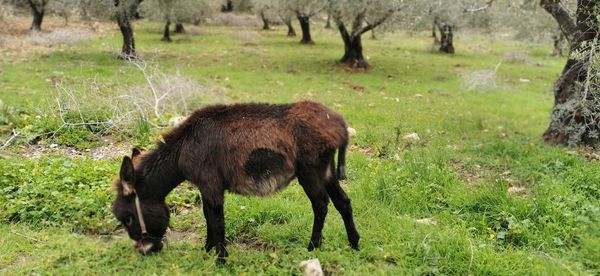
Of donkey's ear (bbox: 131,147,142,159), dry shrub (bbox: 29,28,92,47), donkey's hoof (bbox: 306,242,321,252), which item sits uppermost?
dry shrub (bbox: 29,28,92,47)

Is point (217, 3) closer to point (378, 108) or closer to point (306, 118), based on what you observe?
point (378, 108)

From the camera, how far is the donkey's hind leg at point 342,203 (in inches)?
198

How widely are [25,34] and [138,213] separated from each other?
27782 mm

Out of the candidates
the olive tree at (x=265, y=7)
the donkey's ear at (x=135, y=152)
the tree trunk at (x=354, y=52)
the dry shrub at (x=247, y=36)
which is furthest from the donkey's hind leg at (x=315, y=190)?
the dry shrub at (x=247, y=36)

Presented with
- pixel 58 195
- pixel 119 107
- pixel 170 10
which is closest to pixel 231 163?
pixel 58 195

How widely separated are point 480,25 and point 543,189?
25424 millimetres

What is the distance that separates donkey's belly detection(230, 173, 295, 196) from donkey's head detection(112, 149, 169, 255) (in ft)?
2.92

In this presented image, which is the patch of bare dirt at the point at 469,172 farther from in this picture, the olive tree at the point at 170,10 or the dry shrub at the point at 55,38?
the dry shrub at the point at 55,38

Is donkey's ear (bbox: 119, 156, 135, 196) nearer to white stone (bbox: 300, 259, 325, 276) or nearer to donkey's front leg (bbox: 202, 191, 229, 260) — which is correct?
donkey's front leg (bbox: 202, 191, 229, 260)

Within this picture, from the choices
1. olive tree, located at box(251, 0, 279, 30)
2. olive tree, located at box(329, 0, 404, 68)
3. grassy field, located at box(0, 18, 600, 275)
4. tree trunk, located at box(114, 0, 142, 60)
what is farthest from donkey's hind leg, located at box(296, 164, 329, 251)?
olive tree, located at box(251, 0, 279, 30)

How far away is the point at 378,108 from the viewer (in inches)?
540

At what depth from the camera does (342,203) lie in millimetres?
5082

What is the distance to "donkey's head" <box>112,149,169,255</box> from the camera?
4.79 m

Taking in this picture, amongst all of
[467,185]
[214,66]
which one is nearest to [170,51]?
[214,66]
